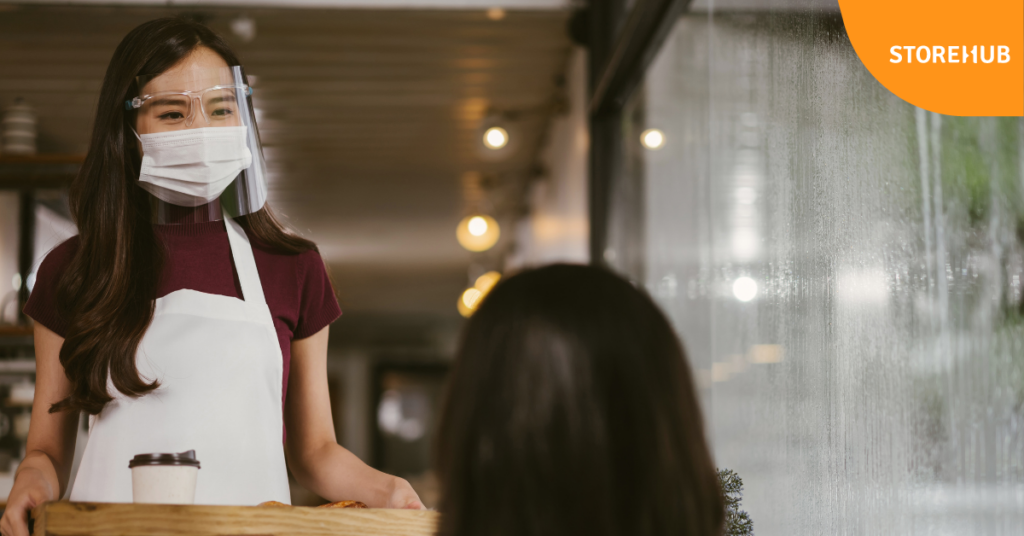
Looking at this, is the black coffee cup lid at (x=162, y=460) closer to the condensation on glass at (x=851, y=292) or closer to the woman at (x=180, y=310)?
the woman at (x=180, y=310)

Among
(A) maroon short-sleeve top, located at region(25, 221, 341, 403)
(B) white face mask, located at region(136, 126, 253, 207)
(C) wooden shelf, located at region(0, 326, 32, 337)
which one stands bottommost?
(A) maroon short-sleeve top, located at region(25, 221, 341, 403)

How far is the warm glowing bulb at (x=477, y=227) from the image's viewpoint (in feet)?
17.0

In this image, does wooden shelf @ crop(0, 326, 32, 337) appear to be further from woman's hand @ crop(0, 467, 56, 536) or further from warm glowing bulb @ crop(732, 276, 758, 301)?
warm glowing bulb @ crop(732, 276, 758, 301)

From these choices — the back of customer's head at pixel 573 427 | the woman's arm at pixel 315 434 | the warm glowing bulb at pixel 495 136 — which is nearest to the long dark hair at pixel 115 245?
the woman's arm at pixel 315 434

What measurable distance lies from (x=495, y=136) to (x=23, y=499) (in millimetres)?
3805

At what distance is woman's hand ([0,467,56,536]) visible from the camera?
3.39ft

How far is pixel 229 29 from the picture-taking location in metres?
3.76

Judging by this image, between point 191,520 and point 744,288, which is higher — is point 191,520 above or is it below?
below

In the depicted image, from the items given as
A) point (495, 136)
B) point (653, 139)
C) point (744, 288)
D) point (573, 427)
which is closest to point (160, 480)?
point (573, 427)

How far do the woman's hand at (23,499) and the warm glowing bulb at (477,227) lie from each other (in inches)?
163

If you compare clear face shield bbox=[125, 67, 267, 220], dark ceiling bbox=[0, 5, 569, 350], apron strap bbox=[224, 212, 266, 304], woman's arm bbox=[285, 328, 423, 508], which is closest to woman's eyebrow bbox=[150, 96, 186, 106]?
clear face shield bbox=[125, 67, 267, 220]

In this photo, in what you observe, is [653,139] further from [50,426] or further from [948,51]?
[50,426]

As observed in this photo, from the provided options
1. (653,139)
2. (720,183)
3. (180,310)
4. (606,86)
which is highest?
(606,86)

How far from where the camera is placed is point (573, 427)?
Result: 0.60m
